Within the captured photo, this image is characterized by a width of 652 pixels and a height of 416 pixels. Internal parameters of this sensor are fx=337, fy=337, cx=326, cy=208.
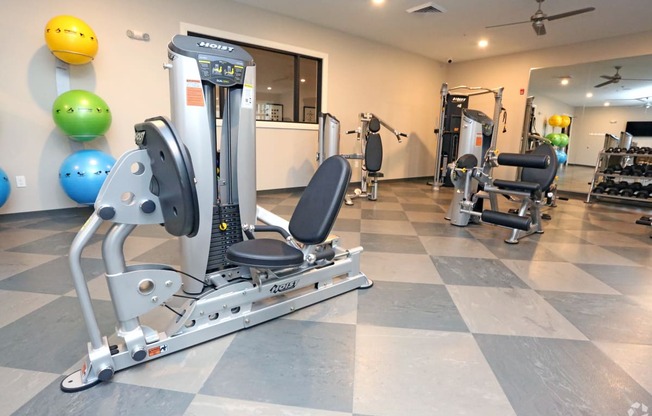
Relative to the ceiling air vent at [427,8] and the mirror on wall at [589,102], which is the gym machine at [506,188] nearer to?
the ceiling air vent at [427,8]

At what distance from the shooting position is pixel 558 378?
4.41 feet

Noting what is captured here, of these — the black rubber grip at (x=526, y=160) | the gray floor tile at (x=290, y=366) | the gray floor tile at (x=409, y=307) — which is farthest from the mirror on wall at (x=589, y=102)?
the gray floor tile at (x=290, y=366)

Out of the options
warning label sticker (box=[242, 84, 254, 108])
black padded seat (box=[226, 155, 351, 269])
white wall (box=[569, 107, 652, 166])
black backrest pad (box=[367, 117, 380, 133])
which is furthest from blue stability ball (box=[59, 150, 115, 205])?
white wall (box=[569, 107, 652, 166])

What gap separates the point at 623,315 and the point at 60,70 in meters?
5.03

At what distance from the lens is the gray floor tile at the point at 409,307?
174 centimetres

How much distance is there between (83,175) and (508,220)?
3989 mm

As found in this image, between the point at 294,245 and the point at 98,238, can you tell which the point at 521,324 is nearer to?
the point at 294,245

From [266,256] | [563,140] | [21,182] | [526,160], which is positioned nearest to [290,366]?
[266,256]

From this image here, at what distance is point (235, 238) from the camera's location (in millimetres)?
1906

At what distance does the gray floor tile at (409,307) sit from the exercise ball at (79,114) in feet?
9.80

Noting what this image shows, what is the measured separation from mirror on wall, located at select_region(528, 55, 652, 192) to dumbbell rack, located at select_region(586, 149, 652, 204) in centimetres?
40

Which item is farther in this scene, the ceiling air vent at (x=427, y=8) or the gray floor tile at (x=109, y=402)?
the ceiling air vent at (x=427, y=8)

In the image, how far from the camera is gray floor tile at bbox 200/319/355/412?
1225 mm

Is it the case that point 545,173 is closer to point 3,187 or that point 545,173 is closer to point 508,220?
point 508,220
